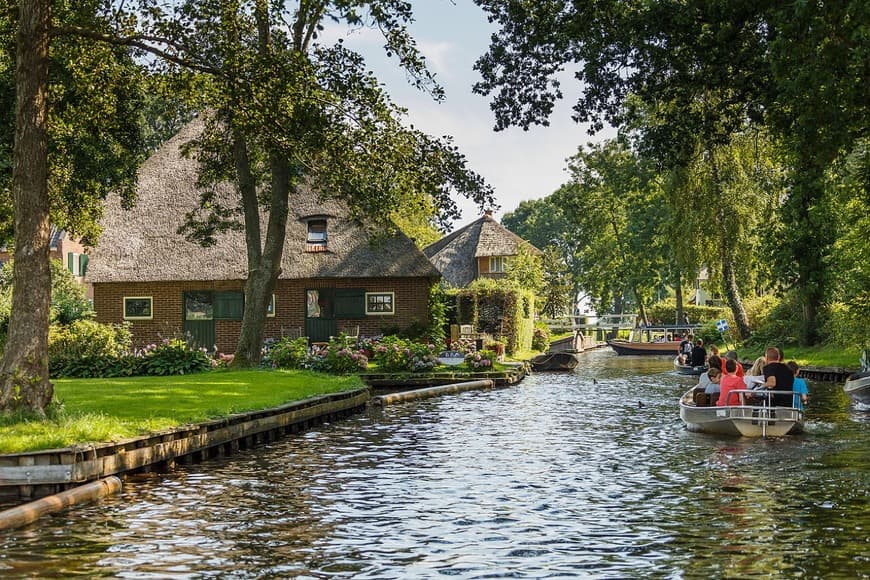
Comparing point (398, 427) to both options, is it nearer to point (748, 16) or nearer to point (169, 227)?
point (748, 16)

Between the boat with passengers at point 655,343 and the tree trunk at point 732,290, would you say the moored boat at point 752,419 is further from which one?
the boat with passengers at point 655,343

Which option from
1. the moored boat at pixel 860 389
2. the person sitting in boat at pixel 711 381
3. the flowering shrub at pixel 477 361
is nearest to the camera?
the person sitting in boat at pixel 711 381

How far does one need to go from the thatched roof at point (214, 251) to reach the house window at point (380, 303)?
1.19 m

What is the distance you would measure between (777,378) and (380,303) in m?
26.7

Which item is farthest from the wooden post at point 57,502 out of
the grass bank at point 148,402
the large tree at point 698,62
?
the large tree at point 698,62

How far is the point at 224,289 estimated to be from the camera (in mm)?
45969

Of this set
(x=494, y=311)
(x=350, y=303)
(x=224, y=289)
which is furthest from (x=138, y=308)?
(x=494, y=311)

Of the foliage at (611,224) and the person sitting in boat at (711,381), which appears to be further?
the foliage at (611,224)

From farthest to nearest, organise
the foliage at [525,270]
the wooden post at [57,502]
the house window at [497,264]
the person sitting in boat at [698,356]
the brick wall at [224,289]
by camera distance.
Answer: the house window at [497,264], the foliage at [525,270], the brick wall at [224,289], the person sitting in boat at [698,356], the wooden post at [57,502]

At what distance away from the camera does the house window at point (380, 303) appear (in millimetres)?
45531

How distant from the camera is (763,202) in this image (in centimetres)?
4472

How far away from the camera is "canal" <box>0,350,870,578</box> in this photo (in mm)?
10391

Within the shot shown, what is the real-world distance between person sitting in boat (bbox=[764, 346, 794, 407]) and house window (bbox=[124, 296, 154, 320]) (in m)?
32.1

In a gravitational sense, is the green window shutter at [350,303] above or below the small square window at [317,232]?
below
